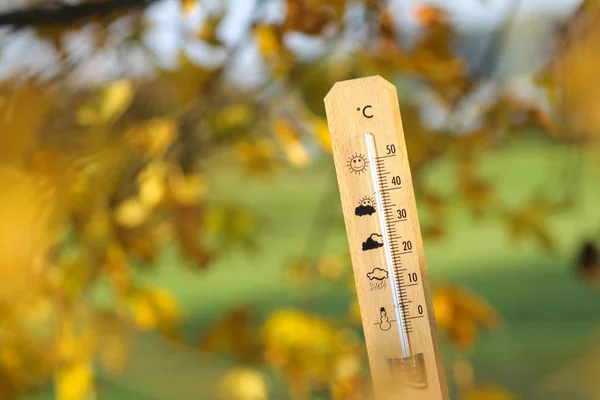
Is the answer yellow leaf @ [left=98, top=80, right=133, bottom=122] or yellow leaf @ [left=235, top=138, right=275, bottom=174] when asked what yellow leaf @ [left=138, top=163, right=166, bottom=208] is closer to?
yellow leaf @ [left=98, top=80, right=133, bottom=122]

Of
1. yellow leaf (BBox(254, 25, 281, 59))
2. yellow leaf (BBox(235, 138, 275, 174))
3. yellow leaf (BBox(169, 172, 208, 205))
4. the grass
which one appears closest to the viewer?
yellow leaf (BBox(254, 25, 281, 59))

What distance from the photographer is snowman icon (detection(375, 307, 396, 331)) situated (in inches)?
15.7

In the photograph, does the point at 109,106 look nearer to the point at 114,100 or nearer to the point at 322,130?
the point at 114,100

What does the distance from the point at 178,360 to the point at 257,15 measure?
214 cm

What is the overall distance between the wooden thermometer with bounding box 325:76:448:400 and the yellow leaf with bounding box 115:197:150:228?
16.9 inches

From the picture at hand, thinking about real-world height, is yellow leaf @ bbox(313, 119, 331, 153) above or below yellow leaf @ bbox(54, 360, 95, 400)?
above

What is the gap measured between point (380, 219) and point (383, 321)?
5 centimetres

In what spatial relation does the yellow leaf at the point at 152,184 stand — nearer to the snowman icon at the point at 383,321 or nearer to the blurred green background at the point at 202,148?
the blurred green background at the point at 202,148

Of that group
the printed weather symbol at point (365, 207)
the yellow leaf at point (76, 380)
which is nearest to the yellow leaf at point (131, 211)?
the yellow leaf at point (76, 380)

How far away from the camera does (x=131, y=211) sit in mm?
805

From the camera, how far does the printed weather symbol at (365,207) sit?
16.0 inches

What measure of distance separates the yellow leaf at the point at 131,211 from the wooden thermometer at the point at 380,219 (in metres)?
0.43

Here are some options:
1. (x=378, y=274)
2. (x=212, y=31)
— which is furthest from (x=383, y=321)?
(x=212, y=31)

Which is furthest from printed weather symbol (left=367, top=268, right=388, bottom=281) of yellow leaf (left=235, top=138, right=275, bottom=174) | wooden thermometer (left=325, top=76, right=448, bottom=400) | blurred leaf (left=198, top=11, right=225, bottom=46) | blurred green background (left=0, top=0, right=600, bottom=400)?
yellow leaf (left=235, top=138, right=275, bottom=174)
